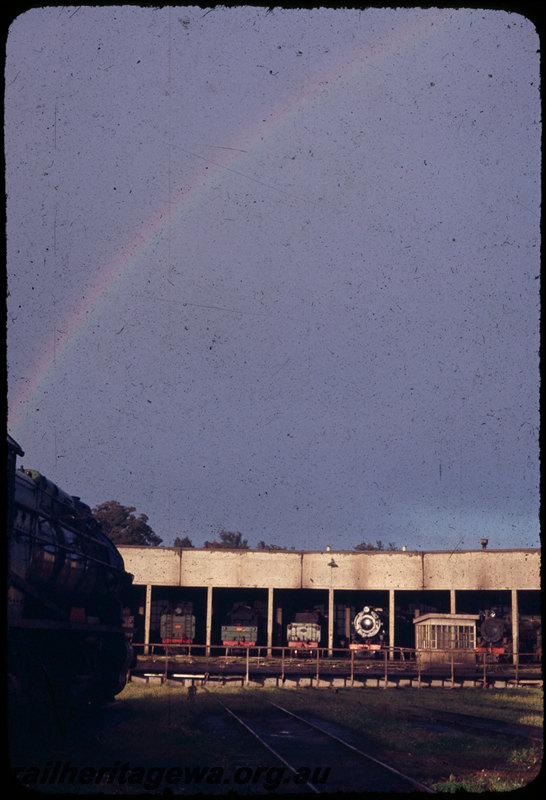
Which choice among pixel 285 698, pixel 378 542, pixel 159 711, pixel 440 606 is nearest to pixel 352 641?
pixel 440 606

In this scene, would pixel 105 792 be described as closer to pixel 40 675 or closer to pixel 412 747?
pixel 40 675

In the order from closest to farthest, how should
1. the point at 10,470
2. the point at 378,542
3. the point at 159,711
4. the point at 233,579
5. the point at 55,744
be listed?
the point at 10,470 < the point at 55,744 < the point at 159,711 < the point at 233,579 < the point at 378,542

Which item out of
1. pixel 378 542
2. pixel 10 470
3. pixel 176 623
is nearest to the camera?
pixel 10 470

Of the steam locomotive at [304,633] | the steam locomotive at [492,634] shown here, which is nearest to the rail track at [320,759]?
the steam locomotive at [492,634]

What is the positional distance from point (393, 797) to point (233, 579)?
39.5 m

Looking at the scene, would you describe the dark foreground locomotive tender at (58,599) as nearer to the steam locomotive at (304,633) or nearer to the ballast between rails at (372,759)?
the ballast between rails at (372,759)

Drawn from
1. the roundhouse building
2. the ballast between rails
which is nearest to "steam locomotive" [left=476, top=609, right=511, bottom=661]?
the roundhouse building

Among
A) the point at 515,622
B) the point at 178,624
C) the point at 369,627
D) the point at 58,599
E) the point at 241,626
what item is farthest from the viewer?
the point at 178,624

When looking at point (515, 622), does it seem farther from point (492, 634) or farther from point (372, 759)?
point (372, 759)

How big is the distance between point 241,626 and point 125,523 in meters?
46.3

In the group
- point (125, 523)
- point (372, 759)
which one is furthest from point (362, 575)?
point (125, 523)

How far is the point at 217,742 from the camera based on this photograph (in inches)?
572

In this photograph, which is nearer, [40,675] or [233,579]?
[40,675]

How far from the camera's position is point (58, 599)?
52.4 ft
